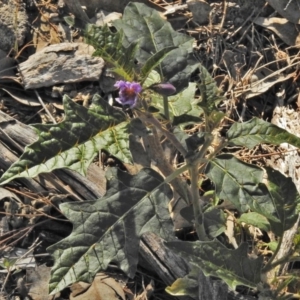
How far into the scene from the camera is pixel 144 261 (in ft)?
8.17

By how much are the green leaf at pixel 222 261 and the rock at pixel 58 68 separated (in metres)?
1.10

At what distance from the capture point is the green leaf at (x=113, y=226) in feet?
6.64

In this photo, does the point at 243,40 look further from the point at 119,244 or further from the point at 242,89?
the point at 119,244

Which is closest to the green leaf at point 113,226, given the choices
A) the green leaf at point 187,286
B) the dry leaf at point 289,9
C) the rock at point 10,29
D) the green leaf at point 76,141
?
the green leaf at point 76,141

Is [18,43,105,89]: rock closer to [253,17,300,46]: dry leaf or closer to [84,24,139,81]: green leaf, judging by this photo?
[253,17,300,46]: dry leaf

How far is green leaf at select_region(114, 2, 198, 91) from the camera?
6.93ft

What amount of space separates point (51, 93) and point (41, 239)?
67 centimetres

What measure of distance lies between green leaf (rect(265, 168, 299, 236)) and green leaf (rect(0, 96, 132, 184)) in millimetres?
513

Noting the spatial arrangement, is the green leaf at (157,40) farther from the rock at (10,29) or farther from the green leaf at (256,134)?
the rock at (10,29)

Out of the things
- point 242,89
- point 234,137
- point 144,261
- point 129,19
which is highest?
point 129,19

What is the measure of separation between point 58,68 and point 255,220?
114 cm

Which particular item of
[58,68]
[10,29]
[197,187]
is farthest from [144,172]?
[10,29]

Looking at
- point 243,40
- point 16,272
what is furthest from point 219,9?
Answer: point 16,272

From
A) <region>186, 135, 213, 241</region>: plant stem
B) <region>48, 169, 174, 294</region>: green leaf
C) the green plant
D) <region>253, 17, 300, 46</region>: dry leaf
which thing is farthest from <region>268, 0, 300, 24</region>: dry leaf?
<region>48, 169, 174, 294</region>: green leaf
